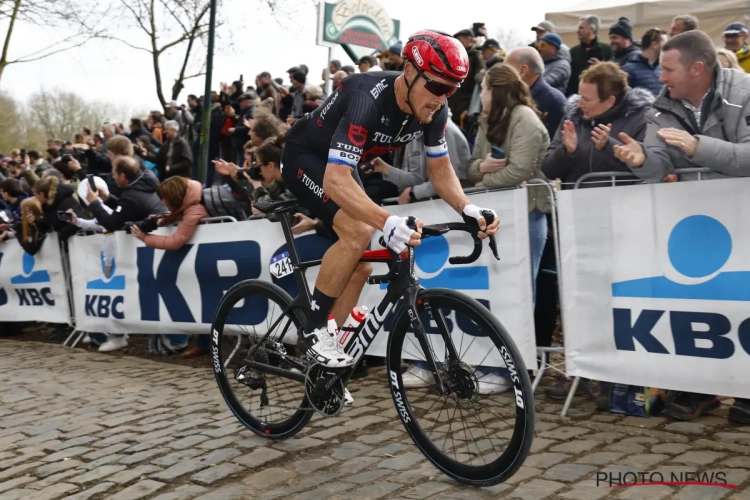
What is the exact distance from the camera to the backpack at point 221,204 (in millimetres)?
7844

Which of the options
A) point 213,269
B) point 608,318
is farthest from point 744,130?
point 213,269

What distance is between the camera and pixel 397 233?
3457 millimetres

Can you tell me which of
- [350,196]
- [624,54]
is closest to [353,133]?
[350,196]

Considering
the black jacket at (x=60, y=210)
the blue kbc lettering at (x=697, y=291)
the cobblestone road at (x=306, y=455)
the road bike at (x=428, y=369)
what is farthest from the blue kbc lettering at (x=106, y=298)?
the blue kbc lettering at (x=697, y=291)

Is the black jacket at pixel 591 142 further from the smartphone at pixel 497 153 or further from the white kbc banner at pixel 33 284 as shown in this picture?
the white kbc banner at pixel 33 284

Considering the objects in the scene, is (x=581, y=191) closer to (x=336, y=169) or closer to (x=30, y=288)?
A: (x=336, y=169)

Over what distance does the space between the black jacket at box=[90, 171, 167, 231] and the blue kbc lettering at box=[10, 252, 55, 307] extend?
61.4 inches

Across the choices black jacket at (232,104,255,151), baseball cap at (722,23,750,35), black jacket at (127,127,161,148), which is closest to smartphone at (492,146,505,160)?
baseball cap at (722,23,750,35)

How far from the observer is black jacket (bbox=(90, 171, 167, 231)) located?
8.67m

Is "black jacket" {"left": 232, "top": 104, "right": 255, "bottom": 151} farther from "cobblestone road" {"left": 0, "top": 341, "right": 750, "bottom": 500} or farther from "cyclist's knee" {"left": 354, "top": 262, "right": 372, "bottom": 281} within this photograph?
"cyclist's knee" {"left": 354, "top": 262, "right": 372, "bottom": 281}

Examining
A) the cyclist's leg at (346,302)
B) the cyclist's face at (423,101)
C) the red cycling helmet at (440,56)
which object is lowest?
the cyclist's leg at (346,302)

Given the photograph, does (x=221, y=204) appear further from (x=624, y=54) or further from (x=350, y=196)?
(x=624, y=54)

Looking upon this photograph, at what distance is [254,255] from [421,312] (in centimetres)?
362

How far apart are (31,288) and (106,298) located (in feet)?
5.62
